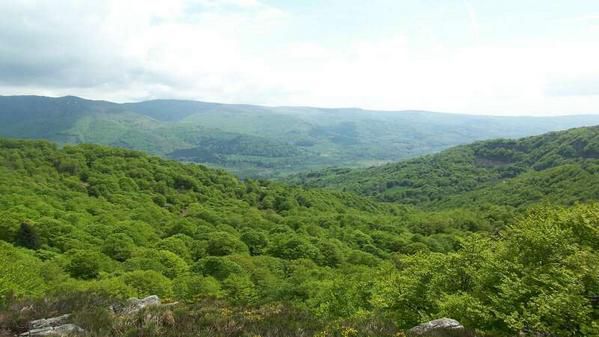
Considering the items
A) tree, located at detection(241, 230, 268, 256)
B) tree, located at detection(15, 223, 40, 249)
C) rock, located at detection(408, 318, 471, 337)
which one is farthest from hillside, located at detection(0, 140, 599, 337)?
Result: rock, located at detection(408, 318, 471, 337)

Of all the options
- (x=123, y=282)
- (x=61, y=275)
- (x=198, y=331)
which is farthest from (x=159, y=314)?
(x=61, y=275)

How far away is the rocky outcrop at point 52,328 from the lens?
1291 cm

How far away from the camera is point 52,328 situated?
44.3 feet

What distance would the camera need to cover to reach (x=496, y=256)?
26.9 metres

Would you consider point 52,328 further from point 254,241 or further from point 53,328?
point 254,241

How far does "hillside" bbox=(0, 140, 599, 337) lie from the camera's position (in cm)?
1616

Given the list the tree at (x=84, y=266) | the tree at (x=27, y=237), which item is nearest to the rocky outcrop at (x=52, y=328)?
the tree at (x=84, y=266)

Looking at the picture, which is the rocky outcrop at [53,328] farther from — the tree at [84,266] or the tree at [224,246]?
the tree at [224,246]

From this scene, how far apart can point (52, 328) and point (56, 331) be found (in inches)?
23.6

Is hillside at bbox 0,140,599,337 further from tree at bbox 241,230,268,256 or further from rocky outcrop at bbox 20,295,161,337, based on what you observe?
rocky outcrop at bbox 20,295,161,337

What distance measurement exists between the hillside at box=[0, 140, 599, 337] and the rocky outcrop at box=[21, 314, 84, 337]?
1.41ft

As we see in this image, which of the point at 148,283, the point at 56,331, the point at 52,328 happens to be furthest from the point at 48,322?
the point at 148,283

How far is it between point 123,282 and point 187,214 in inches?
2760

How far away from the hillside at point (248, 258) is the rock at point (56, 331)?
480 millimetres
